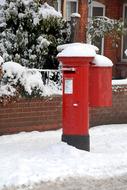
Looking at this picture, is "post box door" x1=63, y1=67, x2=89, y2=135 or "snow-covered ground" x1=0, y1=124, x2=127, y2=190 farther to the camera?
"post box door" x1=63, y1=67, x2=89, y2=135

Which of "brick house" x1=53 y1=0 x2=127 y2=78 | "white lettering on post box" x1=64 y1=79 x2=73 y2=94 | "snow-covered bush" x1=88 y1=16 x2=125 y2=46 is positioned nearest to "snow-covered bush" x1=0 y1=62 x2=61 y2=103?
"white lettering on post box" x1=64 y1=79 x2=73 y2=94

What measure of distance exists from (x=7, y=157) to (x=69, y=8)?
7.92 metres

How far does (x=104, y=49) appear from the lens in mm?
16391

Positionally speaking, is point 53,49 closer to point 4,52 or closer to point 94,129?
point 4,52

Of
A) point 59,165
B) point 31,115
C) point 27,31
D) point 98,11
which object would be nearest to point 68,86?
point 59,165

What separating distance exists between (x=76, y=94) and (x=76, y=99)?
0.26 ft

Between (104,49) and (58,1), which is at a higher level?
(58,1)

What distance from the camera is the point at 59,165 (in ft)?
25.6

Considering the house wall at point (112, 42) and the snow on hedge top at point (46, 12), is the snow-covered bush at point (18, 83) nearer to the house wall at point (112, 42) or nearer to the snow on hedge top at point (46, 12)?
the snow on hedge top at point (46, 12)

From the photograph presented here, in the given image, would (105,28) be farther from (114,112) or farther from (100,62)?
(100,62)

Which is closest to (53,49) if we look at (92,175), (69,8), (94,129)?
(94,129)

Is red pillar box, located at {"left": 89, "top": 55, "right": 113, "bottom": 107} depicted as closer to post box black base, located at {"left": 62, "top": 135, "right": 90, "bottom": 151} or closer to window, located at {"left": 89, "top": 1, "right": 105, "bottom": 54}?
post box black base, located at {"left": 62, "top": 135, "right": 90, "bottom": 151}

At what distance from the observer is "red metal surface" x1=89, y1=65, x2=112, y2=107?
9.05 metres

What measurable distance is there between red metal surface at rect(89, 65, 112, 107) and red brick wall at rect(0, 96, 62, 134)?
1.82 metres
